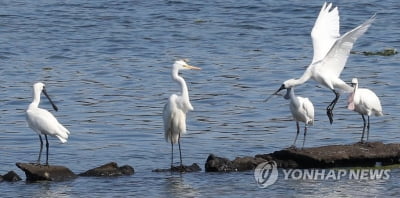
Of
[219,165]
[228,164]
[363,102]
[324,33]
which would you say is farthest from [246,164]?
[324,33]

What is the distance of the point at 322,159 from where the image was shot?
14383mm

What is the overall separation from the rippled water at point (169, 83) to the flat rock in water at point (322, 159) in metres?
0.23

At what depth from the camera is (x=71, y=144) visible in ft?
55.6

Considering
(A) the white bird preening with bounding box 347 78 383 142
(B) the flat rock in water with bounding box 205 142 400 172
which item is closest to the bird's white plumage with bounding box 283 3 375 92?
(A) the white bird preening with bounding box 347 78 383 142

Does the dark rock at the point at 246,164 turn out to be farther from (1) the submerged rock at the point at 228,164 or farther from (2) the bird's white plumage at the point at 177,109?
(2) the bird's white plumage at the point at 177,109

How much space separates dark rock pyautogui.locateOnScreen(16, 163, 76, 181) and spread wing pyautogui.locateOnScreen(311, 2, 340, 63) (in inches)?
190

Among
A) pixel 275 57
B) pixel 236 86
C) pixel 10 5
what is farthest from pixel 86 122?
pixel 10 5

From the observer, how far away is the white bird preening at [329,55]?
15891mm

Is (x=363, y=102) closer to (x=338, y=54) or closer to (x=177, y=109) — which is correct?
(x=338, y=54)

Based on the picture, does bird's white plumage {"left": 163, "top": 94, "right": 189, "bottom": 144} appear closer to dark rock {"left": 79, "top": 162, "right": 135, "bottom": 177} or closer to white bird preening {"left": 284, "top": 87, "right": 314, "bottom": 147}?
dark rock {"left": 79, "top": 162, "right": 135, "bottom": 177}

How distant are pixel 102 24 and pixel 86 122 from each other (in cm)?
1371

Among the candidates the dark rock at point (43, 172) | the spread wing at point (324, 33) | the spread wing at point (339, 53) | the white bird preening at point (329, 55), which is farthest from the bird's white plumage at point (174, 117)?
the spread wing at point (324, 33)

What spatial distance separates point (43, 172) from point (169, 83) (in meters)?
9.24

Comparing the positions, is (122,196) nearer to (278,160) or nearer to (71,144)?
(278,160)
